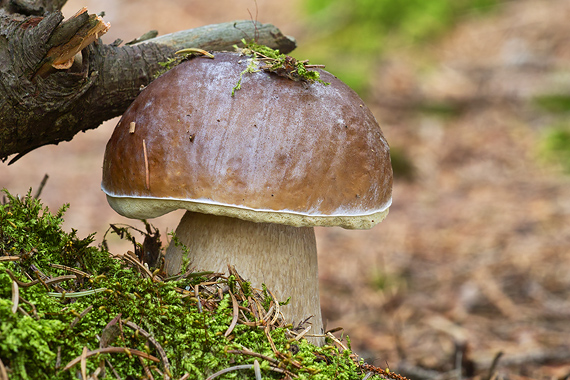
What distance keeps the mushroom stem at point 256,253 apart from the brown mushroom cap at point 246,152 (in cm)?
20

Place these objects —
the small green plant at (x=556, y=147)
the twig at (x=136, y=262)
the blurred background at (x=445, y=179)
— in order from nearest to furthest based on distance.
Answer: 1. the twig at (x=136, y=262)
2. the blurred background at (x=445, y=179)
3. the small green plant at (x=556, y=147)

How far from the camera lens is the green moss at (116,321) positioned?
1.32 m

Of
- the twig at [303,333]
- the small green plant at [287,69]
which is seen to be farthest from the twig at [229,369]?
the small green plant at [287,69]

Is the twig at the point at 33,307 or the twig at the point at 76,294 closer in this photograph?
the twig at the point at 33,307

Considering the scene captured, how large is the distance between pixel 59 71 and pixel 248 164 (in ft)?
2.63

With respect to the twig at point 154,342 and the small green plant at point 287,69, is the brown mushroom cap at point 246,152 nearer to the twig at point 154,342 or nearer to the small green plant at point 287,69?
the small green plant at point 287,69

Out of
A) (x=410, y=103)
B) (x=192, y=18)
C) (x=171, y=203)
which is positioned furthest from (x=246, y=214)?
(x=192, y=18)

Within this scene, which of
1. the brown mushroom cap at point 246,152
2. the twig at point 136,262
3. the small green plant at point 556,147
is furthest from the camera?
the small green plant at point 556,147

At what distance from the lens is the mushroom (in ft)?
5.36

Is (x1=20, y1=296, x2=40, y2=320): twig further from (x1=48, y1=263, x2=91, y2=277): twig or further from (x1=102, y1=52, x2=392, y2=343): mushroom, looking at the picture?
(x1=102, y1=52, x2=392, y2=343): mushroom

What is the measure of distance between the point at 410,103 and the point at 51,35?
5689 millimetres

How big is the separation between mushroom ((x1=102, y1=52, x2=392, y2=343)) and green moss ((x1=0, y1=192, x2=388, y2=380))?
17cm

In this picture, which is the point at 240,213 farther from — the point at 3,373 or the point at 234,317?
the point at 3,373

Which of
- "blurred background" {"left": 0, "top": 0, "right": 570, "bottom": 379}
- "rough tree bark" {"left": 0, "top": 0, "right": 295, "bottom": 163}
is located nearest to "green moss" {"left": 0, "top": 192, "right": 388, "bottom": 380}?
"rough tree bark" {"left": 0, "top": 0, "right": 295, "bottom": 163}
